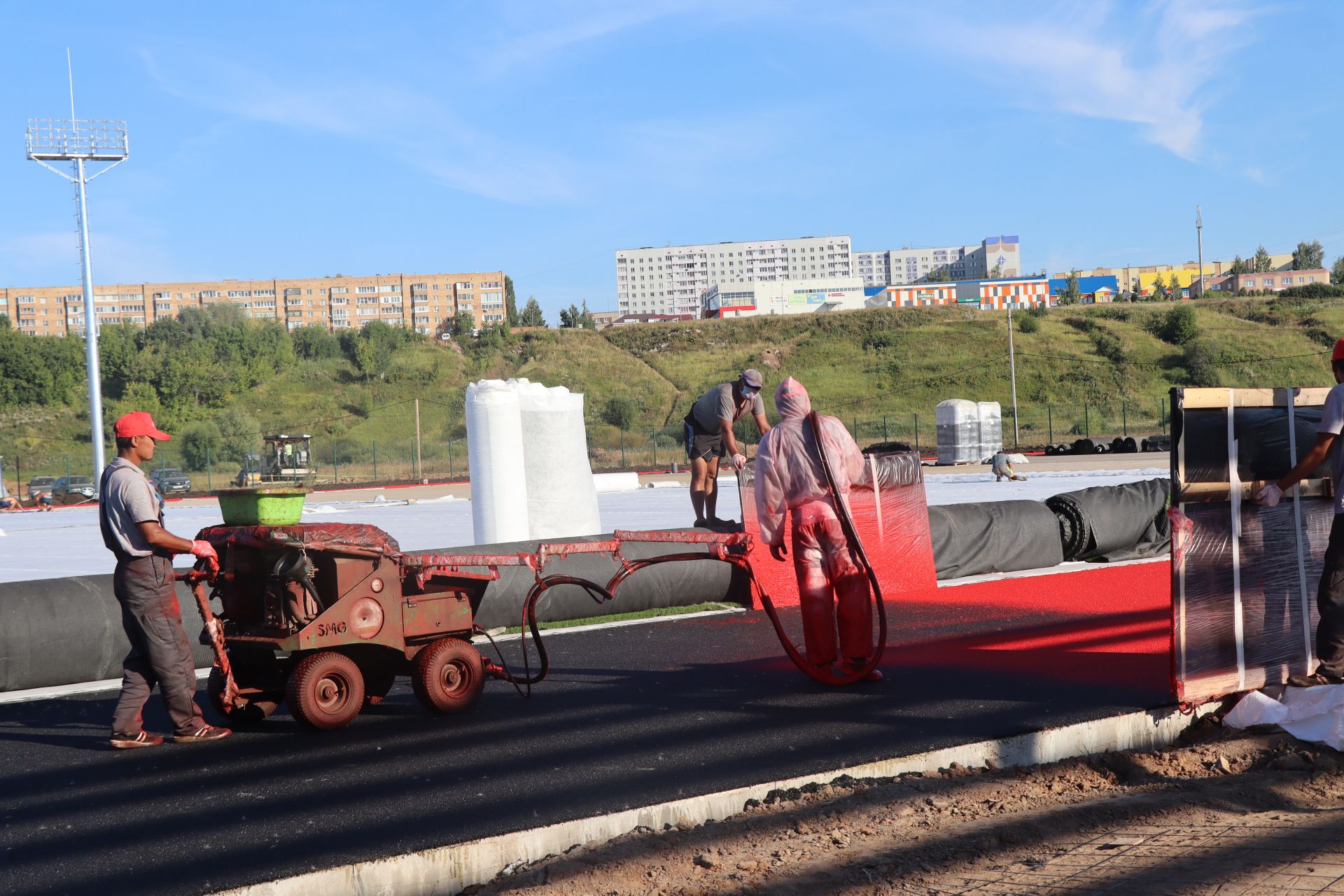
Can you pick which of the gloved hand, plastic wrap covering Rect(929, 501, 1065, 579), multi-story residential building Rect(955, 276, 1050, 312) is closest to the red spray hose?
the gloved hand

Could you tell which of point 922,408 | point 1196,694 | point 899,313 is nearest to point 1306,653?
point 1196,694

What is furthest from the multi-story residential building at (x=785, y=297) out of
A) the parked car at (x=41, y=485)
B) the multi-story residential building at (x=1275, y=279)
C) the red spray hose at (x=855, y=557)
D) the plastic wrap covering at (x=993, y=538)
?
the red spray hose at (x=855, y=557)

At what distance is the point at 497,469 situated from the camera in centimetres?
1236

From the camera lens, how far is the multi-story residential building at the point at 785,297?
12962 centimetres

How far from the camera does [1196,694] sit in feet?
20.3

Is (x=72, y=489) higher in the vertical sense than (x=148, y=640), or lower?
lower

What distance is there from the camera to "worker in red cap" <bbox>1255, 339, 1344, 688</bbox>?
6.36m

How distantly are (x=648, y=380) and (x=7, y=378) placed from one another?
155ft

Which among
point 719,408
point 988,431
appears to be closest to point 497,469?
point 719,408

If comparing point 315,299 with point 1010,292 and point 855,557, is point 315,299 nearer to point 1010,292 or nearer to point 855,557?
point 1010,292

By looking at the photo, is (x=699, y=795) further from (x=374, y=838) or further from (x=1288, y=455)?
(x=1288, y=455)

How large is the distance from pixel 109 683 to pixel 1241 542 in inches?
282

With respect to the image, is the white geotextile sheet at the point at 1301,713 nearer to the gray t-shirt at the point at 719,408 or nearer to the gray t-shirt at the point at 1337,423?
the gray t-shirt at the point at 1337,423

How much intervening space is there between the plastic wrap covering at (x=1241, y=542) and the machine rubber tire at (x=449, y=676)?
3782 millimetres
